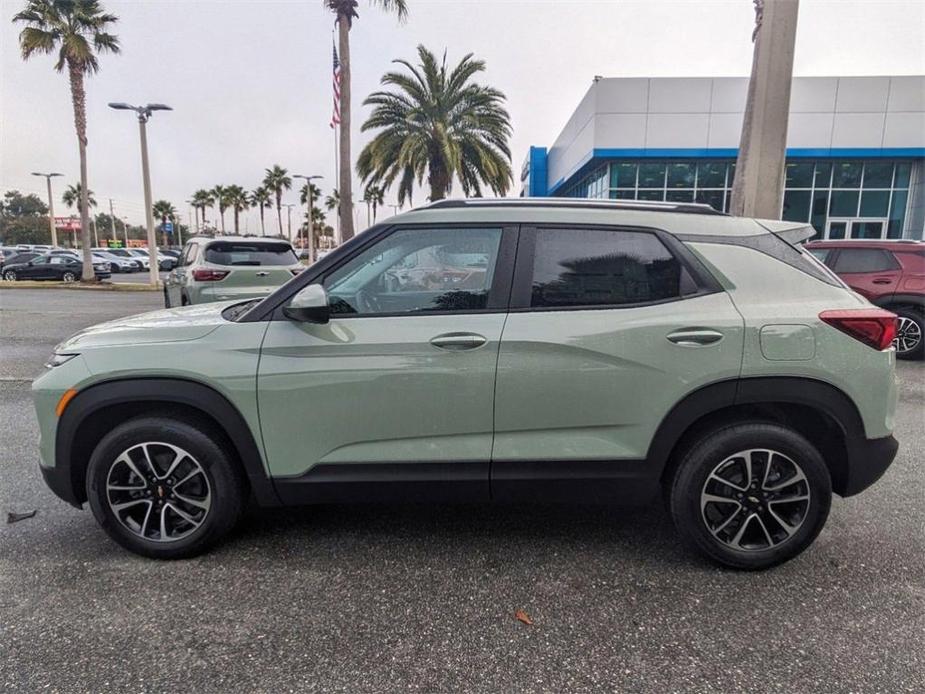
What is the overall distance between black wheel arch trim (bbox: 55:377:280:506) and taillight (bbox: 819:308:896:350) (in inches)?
108

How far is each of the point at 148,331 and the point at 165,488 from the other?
30.6 inches

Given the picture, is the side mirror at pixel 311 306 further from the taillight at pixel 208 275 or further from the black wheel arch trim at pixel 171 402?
the taillight at pixel 208 275

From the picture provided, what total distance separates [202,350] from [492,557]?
175cm

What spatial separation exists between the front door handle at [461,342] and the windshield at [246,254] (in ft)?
23.8

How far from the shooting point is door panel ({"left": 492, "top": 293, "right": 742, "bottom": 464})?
267cm

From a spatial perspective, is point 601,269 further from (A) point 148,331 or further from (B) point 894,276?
(B) point 894,276

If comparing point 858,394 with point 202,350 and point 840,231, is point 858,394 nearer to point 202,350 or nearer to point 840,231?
point 202,350

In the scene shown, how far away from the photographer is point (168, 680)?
213 cm

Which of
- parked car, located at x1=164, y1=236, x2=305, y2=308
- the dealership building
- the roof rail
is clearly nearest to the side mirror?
the roof rail

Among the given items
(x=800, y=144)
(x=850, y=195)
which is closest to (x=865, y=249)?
(x=800, y=144)

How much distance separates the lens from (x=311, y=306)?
2.62m

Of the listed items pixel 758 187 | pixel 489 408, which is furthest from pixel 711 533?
pixel 758 187

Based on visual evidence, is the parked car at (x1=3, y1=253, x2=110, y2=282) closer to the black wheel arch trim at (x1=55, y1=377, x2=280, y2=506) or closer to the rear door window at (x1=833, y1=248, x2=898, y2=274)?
the black wheel arch trim at (x1=55, y1=377, x2=280, y2=506)

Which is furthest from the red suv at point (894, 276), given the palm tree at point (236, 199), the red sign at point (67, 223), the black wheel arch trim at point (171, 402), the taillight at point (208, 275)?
the red sign at point (67, 223)
